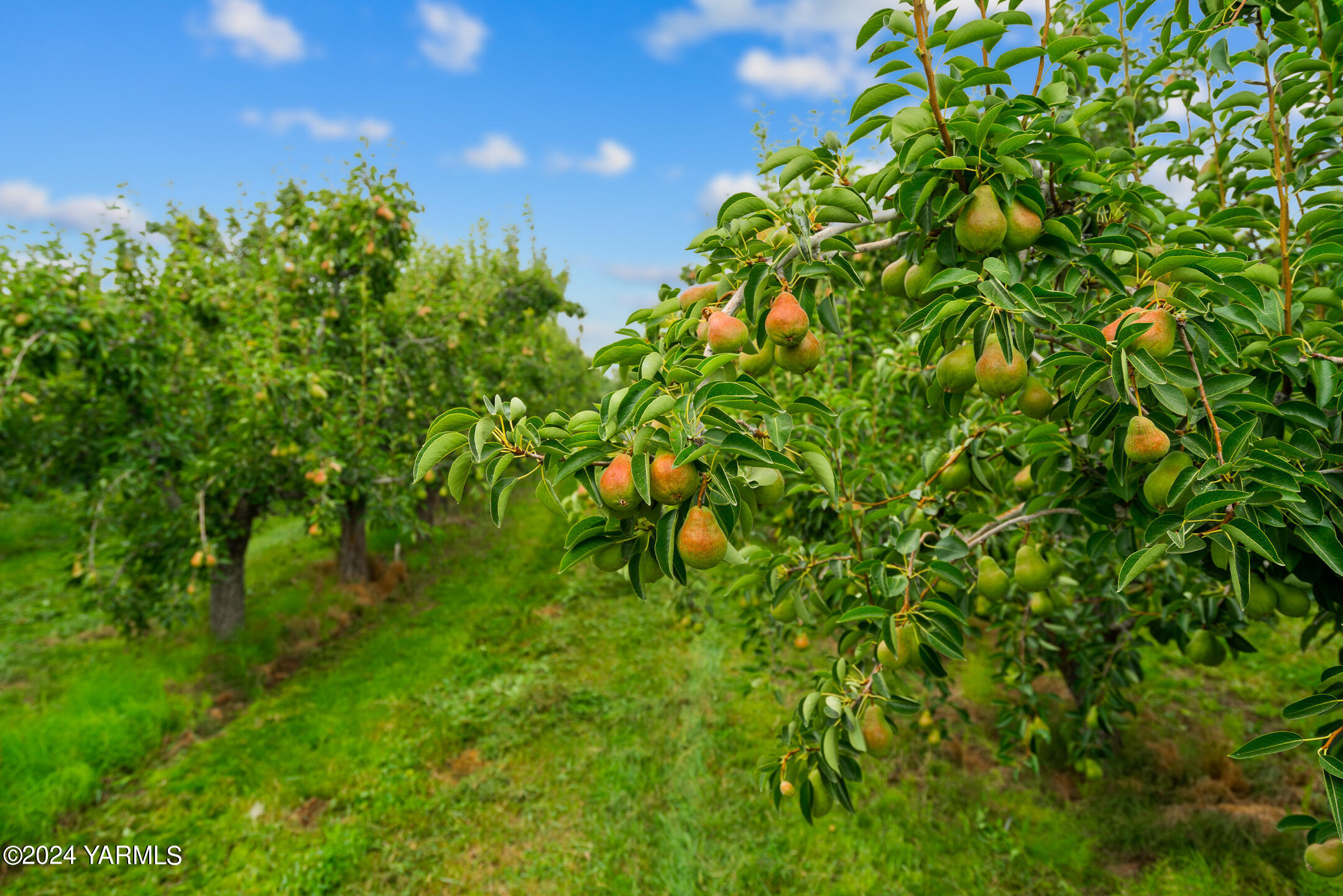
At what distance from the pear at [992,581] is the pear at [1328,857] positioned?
86cm

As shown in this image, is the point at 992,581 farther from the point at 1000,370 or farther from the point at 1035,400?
the point at 1000,370

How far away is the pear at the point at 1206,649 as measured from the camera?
2.36 metres

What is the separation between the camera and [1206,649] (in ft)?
7.75

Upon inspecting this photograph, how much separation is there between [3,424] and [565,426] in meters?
7.32

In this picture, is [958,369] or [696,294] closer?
[958,369]

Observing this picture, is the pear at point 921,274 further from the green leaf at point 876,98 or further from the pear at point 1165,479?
the pear at point 1165,479

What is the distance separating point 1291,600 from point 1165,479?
27.0 inches

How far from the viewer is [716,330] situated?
1306mm

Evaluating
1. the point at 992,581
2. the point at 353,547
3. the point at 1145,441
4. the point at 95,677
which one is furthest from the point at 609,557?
the point at 353,547

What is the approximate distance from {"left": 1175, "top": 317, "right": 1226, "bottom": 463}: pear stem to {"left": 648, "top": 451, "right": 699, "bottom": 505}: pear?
1046 millimetres

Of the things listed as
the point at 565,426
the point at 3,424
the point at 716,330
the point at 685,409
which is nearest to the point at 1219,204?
the point at 716,330

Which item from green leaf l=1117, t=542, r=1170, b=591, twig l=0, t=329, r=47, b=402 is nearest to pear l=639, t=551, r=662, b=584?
green leaf l=1117, t=542, r=1170, b=591

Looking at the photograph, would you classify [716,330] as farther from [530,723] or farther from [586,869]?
[530,723]

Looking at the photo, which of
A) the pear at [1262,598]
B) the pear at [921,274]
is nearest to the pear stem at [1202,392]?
the pear at [921,274]
